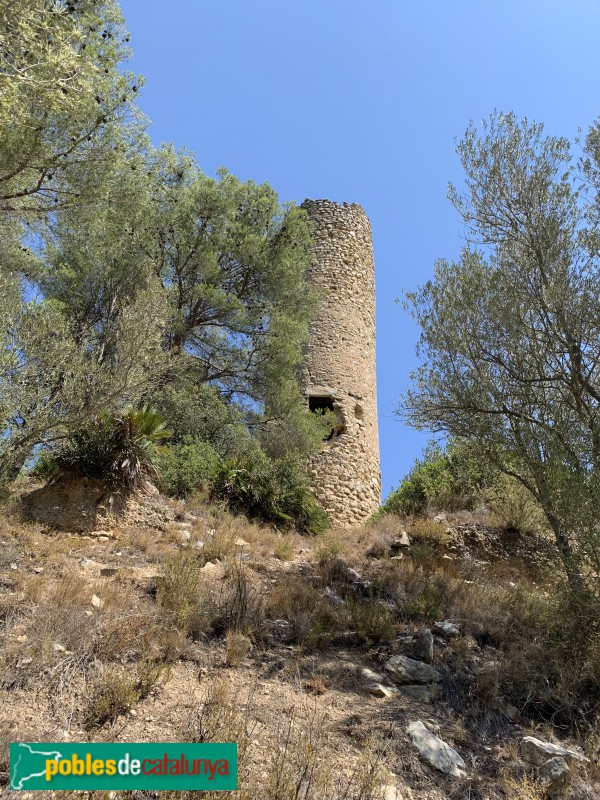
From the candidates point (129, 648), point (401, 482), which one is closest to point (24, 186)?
point (129, 648)

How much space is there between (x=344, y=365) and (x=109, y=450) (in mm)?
6341

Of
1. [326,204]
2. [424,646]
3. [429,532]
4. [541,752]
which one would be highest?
[326,204]

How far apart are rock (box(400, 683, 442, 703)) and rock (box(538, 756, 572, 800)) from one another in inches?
35.7

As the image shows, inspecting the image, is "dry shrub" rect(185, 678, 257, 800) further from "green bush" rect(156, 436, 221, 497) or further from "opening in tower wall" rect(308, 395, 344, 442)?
"opening in tower wall" rect(308, 395, 344, 442)

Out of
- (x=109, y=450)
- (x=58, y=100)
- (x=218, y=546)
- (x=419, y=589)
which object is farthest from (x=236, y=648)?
(x=58, y=100)

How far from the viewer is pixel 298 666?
407cm

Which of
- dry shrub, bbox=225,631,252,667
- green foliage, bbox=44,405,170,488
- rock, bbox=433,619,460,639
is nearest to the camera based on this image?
dry shrub, bbox=225,631,252,667

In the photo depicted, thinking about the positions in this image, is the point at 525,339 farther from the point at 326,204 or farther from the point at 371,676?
the point at 326,204

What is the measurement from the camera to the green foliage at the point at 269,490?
8500 mm

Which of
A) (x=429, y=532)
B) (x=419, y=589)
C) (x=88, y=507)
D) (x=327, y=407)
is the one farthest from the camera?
(x=327, y=407)

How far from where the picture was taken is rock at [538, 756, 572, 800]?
3041 millimetres

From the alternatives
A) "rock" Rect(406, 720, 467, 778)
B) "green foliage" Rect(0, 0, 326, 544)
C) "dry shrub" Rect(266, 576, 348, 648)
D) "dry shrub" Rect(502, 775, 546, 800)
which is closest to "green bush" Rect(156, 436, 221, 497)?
"green foliage" Rect(0, 0, 326, 544)

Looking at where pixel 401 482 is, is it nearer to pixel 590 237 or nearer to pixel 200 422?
pixel 200 422

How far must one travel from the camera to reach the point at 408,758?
319 cm
